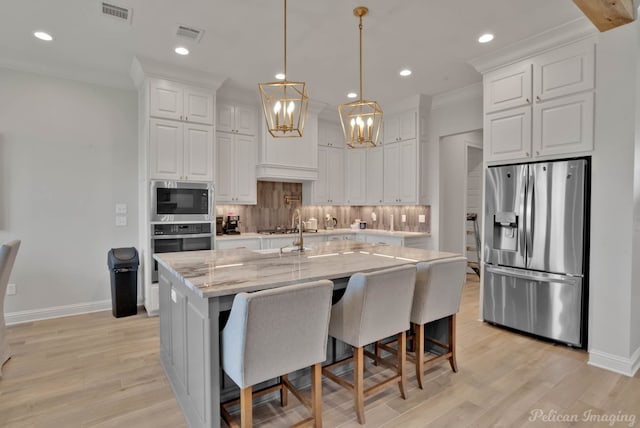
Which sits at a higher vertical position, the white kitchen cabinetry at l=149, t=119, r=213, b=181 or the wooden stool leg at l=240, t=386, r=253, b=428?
the white kitchen cabinetry at l=149, t=119, r=213, b=181

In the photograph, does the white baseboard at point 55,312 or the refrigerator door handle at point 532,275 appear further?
the white baseboard at point 55,312

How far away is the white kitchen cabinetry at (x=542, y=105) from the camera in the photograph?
9.71ft

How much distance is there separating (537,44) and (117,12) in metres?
3.81

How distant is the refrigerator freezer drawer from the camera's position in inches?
120

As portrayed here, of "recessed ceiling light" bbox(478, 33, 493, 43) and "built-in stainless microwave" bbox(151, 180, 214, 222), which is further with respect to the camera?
"built-in stainless microwave" bbox(151, 180, 214, 222)

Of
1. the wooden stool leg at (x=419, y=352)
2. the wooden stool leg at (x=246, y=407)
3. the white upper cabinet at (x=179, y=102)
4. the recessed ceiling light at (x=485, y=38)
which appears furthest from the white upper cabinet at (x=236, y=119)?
the wooden stool leg at (x=246, y=407)

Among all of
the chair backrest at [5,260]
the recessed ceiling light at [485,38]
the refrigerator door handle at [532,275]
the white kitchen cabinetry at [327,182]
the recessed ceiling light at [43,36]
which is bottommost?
the refrigerator door handle at [532,275]

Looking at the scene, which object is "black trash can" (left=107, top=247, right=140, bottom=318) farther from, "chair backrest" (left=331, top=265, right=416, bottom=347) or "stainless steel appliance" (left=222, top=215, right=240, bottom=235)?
"chair backrest" (left=331, top=265, right=416, bottom=347)

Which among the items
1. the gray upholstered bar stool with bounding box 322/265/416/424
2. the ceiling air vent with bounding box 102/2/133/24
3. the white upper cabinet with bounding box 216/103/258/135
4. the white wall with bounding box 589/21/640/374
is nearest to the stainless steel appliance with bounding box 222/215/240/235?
the white upper cabinet with bounding box 216/103/258/135

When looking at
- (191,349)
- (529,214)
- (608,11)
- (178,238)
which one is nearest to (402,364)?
(191,349)

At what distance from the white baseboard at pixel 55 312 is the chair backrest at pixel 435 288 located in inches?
148

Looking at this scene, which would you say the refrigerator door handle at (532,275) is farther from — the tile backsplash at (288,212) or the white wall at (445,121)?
the tile backsplash at (288,212)

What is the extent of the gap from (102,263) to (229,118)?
2.55 meters

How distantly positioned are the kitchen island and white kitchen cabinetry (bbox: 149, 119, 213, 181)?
5.51ft
